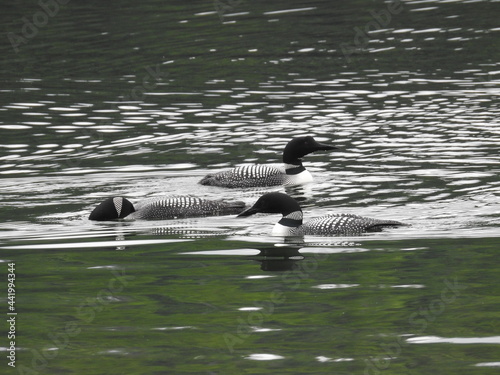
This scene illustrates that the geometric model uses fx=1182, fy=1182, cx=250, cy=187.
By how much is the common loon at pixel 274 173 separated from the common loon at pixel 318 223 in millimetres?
3376

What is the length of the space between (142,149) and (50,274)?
895 cm

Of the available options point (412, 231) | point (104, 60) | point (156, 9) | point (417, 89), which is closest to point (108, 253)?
point (412, 231)

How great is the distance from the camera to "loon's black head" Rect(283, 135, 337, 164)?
1897cm

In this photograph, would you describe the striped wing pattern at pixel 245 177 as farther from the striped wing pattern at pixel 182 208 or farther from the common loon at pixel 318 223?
the common loon at pixel 318 223

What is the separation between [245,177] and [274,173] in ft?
2.32

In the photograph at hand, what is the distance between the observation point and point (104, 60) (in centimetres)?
3091

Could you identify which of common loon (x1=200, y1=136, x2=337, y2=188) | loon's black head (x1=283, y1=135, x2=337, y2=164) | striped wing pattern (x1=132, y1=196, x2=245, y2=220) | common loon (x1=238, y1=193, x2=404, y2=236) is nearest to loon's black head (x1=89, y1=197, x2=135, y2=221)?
striped wing pattern (x1=132, y1=196, x2=245, y2=220)

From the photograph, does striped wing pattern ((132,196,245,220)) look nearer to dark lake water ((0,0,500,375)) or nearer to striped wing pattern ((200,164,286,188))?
dark lake water ((0,0,500,375))

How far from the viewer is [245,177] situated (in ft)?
60.0

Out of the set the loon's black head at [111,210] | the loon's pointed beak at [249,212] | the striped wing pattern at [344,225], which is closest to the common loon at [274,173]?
the loon's black head at [111,210]

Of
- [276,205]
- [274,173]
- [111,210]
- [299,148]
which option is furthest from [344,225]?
[299,148]

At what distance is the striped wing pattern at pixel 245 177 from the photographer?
18.2m

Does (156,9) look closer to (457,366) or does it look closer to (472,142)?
(472,142)

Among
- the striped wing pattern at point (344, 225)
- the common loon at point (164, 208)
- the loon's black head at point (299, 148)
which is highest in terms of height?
the loon's black head at point (299, 148)
